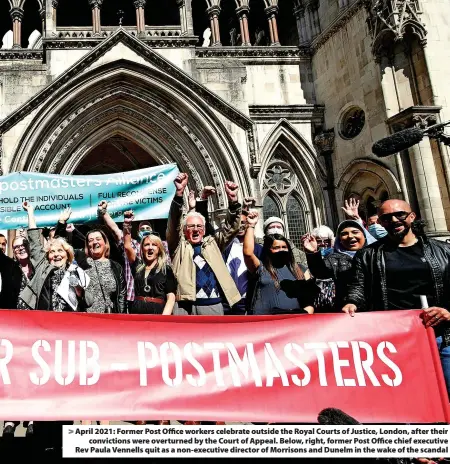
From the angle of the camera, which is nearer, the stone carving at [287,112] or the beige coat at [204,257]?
the beige coat at [204,257]

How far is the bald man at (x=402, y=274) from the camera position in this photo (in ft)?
14.0

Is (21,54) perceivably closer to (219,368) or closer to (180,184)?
(180,184)

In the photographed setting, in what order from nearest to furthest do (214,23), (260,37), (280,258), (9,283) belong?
(9,283)
(280,258)
(214,23)
(260,37)

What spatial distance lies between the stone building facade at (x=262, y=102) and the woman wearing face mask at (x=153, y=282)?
30.3 feet

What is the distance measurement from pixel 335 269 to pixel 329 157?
11.5 m

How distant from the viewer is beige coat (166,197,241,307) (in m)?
5.38

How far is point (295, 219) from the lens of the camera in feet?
53.8

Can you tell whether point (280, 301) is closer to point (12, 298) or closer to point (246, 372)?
point (246, 372)

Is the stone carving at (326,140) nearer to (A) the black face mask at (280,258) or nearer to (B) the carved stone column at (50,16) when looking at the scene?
(B) the carved stone column at (50,16)

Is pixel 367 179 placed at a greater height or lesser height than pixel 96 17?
lesser

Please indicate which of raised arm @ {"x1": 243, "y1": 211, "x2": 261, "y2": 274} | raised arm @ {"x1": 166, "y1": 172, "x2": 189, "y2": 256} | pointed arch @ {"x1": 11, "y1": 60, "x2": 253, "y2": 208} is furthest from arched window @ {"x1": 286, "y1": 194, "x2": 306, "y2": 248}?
raised arm @ {"x1": 243, "y1": 211, "x2": 261, "y2": 274}
